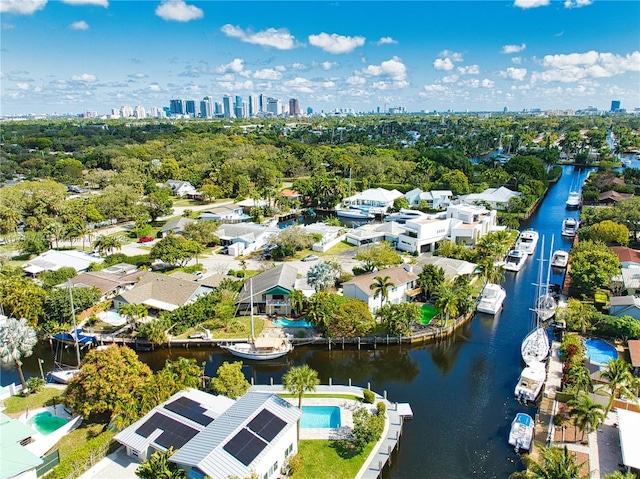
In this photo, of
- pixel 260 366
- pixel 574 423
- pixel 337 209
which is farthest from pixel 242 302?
pixel 337 209

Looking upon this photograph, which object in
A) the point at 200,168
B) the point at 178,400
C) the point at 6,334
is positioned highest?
the point at 200,168

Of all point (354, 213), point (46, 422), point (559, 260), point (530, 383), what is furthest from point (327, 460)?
point (354, 213)

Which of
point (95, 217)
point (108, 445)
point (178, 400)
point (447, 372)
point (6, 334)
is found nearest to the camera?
point (108, 445)

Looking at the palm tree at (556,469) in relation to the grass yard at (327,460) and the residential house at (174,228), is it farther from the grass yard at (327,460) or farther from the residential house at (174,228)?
the residential house at (174,228)

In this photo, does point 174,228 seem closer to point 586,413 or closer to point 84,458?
point 84,458

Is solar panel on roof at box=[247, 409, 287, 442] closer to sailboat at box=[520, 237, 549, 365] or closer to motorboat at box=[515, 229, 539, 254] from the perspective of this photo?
sailboat at box=[520, 237, 549, 365]

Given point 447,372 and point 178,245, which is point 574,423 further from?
point 178,245
